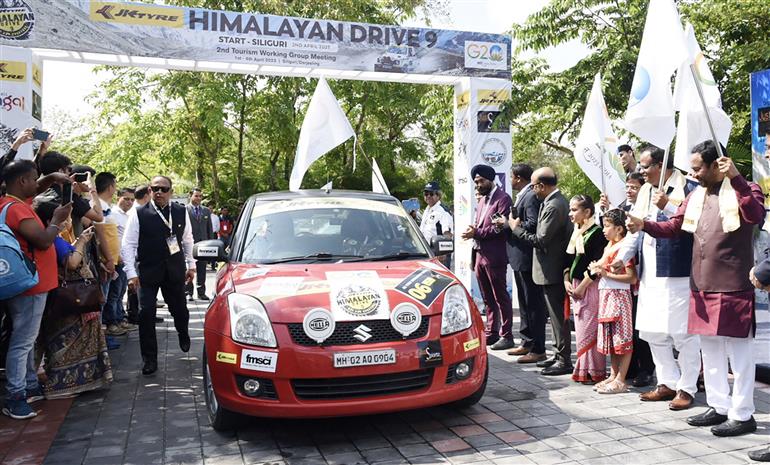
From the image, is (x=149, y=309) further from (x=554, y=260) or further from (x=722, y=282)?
(x=722, y=282)

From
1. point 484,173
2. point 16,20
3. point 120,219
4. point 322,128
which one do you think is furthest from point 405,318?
point 16,20

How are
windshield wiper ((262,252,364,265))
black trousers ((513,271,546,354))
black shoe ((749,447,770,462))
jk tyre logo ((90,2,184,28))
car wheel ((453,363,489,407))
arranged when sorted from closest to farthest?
black shoe ((749,447,770,462)) → car wheel ((453,363,489,407)) → windshield wiper ((262,252,364,265)) → black trousers ((513,271,546,354)) → jk tyre logo ((90,2,184,28))

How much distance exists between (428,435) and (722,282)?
2242mm

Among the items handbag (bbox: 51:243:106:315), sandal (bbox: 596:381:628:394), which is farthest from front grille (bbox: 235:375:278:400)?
sandal (bbox: 596:381:628:394)

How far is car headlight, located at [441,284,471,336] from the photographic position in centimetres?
425

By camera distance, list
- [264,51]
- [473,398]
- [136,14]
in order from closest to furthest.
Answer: [473,398] < [136,14] < [264,51]

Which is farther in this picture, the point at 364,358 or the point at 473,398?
the point at 473,398

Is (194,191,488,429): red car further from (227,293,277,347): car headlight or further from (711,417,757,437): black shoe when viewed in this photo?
(711,417,757,437): black shoe

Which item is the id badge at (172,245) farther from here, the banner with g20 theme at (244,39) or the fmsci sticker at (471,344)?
the banner with g20 theme at (244,39)

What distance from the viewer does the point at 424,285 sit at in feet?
14.5

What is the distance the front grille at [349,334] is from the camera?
3.96 meters

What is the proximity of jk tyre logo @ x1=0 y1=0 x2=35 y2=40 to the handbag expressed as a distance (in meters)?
5.37

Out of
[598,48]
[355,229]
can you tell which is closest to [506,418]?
[355,229]

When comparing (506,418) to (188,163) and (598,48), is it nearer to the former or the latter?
(598,48)
